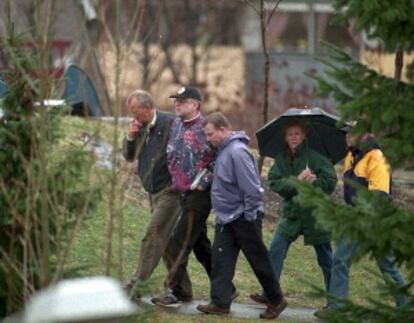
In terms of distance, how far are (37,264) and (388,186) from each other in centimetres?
442

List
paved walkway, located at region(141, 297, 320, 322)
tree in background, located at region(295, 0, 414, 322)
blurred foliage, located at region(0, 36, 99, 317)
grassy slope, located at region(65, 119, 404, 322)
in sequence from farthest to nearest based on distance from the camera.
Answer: grassy slope, located at region(65, 119, 404, 322), paved walkway, located at region(141, 297, 320, 322), blurred foliage, located at region(0, 36, 99, 317), tree in background, located at region(295, 0, 414, 322)

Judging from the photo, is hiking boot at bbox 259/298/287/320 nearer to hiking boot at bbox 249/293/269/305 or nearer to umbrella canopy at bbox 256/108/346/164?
hiking boot at bbox 249/293/269/305

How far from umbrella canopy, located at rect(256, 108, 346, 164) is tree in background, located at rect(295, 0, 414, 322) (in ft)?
14.1

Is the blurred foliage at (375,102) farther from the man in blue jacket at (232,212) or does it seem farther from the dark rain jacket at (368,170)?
the man in blue jacket at (232,212)

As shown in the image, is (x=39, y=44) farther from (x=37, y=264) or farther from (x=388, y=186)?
(x=388, y=186)

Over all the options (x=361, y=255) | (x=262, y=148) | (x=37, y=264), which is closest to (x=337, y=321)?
(x=361, y=255)

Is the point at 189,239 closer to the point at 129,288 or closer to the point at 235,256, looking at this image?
the point at 235,256

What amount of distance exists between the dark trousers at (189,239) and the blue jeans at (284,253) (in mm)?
598

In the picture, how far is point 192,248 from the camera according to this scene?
12.3 m

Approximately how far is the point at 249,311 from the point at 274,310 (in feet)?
1.33

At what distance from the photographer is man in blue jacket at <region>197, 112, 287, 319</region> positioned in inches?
443

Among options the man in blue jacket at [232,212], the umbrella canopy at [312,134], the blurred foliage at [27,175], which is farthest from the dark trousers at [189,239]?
the blurred foliage at [27,175]

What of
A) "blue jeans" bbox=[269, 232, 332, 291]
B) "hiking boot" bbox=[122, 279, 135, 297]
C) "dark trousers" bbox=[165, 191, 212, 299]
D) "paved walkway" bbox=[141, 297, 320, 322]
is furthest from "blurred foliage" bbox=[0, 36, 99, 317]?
"blue jeans" bbox=[269, 232, 332, 291]

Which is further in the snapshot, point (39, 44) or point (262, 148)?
point (262, 148)
